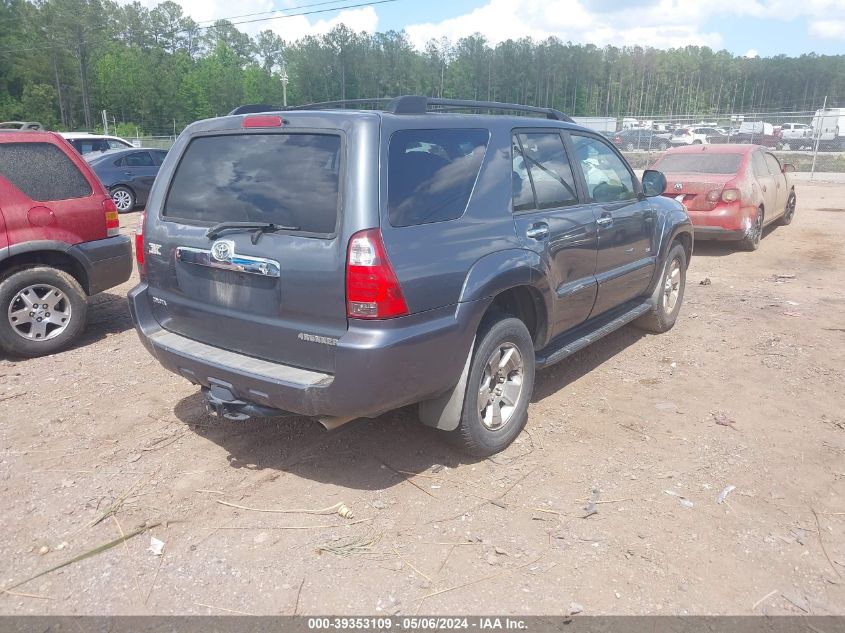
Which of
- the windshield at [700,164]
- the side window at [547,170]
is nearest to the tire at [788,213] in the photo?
the windshield at [700,164]

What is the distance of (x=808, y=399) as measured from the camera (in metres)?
4.72

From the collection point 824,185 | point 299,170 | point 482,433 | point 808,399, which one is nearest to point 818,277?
point 808,399

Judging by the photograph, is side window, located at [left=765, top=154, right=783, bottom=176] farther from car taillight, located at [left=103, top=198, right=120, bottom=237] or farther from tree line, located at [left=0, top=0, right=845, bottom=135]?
tree line, located at [left=0, top=0, right=845, bottom=135]

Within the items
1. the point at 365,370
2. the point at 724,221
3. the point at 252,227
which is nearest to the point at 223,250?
the point at 252,227

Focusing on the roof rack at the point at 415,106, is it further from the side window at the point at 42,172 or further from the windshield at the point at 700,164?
the windshield at the point at 700,164

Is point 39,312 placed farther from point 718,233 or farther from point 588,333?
point 718,233

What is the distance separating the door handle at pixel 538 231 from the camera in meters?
3.86

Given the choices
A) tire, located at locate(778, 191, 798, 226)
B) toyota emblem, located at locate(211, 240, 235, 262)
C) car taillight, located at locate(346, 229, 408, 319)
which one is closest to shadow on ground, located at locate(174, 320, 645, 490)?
car taillight, located at locate(346, 229, 408, 319)

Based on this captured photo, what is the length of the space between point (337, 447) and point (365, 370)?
119 centimetres

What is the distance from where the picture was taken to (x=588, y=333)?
4.71 m

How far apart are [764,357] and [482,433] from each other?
10.5 feet

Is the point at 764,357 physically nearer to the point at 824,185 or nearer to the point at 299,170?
the point at 299,170

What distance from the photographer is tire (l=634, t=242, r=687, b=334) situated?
5879mm

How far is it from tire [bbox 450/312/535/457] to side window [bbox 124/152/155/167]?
46.5 ft
